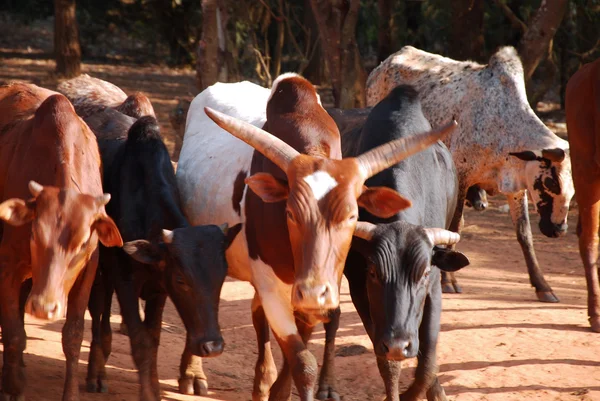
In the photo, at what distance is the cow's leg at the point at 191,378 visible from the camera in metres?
6.73

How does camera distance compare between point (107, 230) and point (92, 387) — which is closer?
point (107, 230)

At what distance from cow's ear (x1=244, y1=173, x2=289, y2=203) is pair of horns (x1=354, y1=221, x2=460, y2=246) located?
0.47 m

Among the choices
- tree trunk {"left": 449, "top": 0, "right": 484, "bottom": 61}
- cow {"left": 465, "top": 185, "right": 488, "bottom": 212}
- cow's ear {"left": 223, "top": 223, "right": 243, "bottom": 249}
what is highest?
tree trunk {"left": 449, "top": 0, "right": 484, "bottom": 61}

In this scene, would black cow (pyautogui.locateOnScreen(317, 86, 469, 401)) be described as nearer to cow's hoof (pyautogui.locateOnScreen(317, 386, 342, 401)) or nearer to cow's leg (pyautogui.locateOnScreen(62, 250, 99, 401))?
cow's hoof (pyautogui.locateOnScreen(317, 386, 342, 401))

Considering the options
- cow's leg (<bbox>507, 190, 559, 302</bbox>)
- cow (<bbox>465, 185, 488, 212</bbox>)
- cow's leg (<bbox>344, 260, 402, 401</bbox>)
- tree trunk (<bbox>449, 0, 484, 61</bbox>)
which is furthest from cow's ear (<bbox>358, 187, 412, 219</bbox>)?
tree trunk (<bbox>449, 0, 484, 61</bbox>)

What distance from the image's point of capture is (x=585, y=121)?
25.6 ft

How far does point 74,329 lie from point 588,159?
4334mm

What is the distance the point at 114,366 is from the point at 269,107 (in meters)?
2.34

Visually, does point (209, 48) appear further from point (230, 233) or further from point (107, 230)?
point (107, 230)

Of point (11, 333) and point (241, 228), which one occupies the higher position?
point (241, 228)

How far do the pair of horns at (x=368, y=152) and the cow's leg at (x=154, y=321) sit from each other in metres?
1.34

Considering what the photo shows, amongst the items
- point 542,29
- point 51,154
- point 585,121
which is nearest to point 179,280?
point 51,154

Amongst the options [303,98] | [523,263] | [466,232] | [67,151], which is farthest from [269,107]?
[466,232]

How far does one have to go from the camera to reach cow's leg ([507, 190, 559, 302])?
9.02 m
